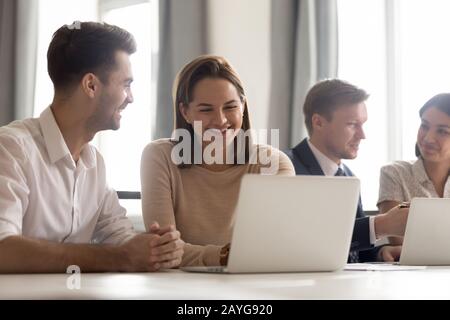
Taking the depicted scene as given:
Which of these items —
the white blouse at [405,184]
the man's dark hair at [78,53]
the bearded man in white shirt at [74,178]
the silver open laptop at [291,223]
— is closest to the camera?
the silver open laptop at [291,223]

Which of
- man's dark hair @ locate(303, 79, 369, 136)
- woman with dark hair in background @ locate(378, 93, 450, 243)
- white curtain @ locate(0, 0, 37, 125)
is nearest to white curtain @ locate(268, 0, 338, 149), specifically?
man's dark hair @ locate(303, 79, 369, 136)

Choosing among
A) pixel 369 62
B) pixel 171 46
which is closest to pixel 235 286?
pixel 171 46

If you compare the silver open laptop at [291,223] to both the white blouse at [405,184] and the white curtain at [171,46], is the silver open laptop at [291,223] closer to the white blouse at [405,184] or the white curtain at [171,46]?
the white blouse at [405,184]

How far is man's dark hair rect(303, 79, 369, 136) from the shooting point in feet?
10.9

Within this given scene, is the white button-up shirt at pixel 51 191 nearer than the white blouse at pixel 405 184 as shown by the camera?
Yes

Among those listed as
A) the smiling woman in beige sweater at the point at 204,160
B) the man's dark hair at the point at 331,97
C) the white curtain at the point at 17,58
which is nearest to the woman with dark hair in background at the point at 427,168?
the man's dark hair at the point at 331,97

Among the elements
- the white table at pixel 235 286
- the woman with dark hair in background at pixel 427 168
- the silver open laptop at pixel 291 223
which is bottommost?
the white table at pixel 235 286

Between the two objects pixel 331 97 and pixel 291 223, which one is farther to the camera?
pixel 331 97

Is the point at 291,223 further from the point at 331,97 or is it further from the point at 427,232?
the point at 331,97

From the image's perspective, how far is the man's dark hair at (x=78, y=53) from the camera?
223 cm

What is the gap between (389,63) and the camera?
4312mm

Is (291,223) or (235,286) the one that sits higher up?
(291,223)

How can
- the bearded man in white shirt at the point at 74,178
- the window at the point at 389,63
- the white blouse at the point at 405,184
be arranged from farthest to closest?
the window at the point at 389,63
the white blouse at the point at 405,184
the bearded man in white shirt at the point at 74,178

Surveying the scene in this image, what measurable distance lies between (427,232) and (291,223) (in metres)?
0.54
